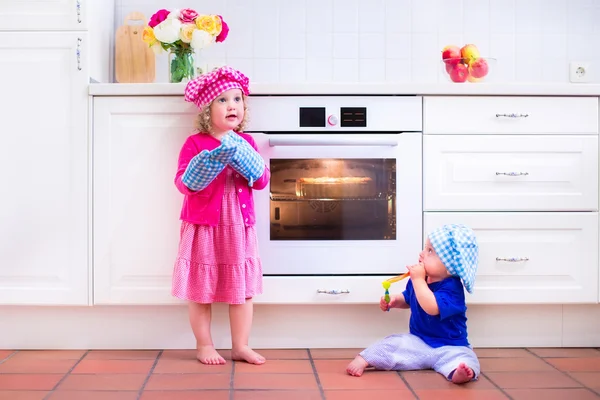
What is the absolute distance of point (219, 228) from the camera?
2.24 metres

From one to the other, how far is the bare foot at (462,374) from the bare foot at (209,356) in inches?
28.6

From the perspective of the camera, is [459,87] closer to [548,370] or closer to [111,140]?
[548,370]

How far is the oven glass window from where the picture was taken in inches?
93.4

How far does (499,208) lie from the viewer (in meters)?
2.39

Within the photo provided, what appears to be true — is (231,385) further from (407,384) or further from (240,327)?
(407,384)

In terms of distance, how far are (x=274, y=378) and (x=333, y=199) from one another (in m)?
0.66

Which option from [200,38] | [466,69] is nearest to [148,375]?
[200,38]

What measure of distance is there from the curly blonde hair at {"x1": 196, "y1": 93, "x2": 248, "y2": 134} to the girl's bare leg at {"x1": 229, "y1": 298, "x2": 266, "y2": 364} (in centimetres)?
57

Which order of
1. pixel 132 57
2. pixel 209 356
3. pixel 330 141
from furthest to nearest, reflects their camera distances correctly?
1. pixel 132 57
2. pixel 330 141
3. pixel 209 356

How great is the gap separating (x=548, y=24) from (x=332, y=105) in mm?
1291

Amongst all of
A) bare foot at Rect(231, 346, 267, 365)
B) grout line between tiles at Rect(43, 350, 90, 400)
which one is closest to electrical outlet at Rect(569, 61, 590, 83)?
bare foot at Rect(231, 346, 267, 365)

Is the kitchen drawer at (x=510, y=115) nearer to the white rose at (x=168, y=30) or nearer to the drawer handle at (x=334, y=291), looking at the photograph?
the drawer handle at (x=334, y=291)

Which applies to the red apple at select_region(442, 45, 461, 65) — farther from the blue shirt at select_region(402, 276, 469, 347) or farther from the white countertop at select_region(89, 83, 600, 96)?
the blue shirt at select_region(402, 276, 469, 347)

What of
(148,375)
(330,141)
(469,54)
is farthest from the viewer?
(469,54)
